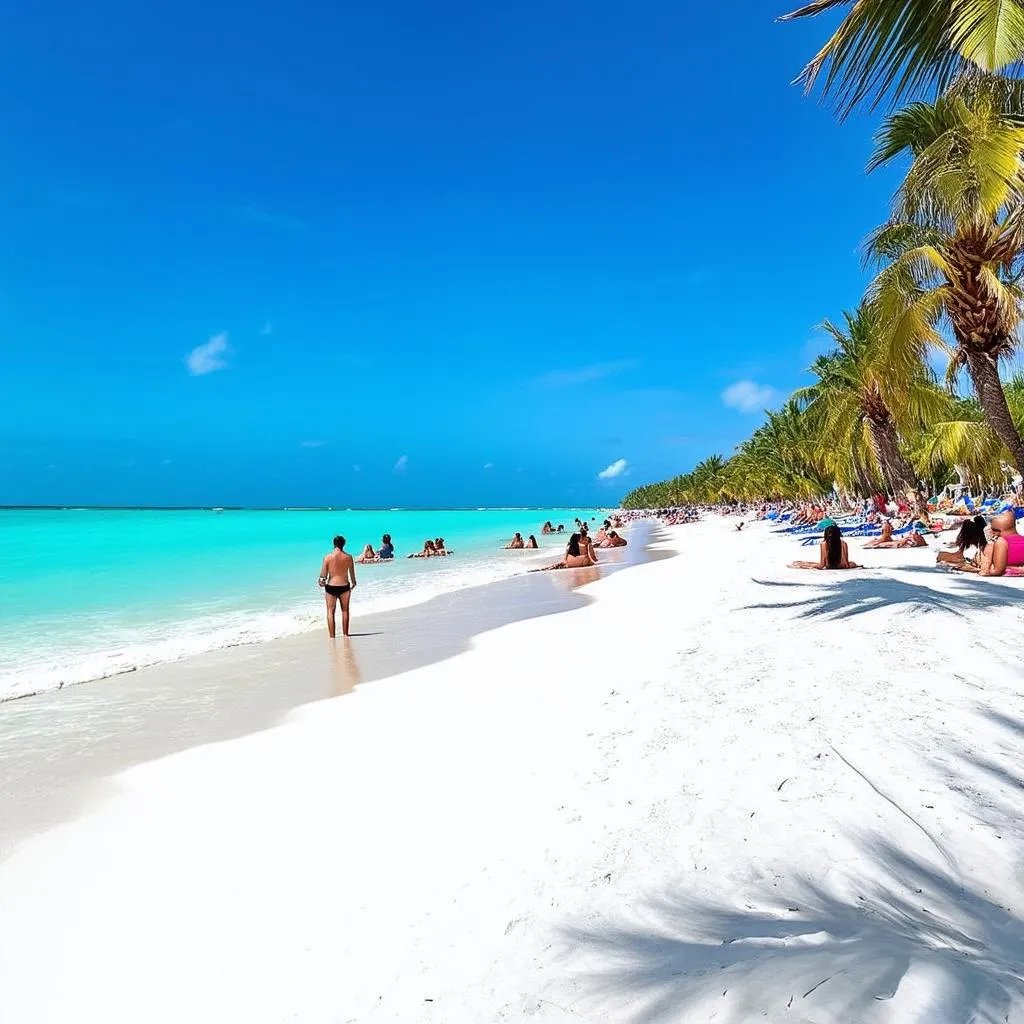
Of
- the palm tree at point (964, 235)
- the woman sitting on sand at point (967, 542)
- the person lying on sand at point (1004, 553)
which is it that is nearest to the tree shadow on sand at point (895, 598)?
the person lying on sand at point (1004, 553)

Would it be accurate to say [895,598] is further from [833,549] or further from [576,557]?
[576,557]

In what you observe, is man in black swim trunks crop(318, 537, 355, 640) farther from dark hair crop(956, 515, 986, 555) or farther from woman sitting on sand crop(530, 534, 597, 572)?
dark hair crop(956, 515, 986, 555)

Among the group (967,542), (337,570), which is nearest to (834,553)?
(967,542)

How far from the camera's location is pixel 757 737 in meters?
3.75

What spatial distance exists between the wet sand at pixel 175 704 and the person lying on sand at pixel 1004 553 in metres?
7.01

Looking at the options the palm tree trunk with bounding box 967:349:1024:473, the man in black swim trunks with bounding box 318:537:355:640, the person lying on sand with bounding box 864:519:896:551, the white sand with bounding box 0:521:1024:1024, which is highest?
the palm tree trunk with bounding box 967:349:1024:473

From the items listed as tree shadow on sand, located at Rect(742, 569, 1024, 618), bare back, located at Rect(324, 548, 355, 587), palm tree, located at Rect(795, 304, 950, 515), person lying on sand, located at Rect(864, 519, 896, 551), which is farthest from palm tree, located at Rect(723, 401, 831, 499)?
bare back, located at Rect(324, 548, 355, 587)

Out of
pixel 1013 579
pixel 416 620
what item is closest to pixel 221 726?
pixel 416 620

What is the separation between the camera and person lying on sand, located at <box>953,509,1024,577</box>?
991 cm

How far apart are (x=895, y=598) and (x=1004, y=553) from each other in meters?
4.79

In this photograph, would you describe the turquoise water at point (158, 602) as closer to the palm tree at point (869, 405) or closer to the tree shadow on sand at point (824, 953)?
the tree shadow on sand at point (824, 953)

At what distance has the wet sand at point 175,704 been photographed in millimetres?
4156

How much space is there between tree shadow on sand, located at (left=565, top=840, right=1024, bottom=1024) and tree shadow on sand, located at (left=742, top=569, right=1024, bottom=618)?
477 cm

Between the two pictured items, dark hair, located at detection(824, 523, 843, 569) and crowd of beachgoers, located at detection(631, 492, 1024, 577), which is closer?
crowd of beachgoers, located at detection(631, 492, 1024, 577)
